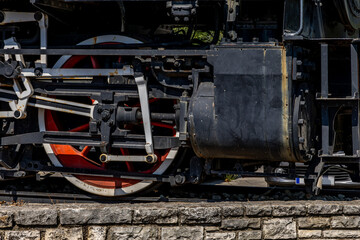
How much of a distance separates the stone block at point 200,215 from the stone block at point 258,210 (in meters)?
0.24

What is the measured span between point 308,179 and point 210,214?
105cm

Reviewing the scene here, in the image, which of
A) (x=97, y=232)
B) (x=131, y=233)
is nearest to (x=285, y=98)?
(x=131, y=233)

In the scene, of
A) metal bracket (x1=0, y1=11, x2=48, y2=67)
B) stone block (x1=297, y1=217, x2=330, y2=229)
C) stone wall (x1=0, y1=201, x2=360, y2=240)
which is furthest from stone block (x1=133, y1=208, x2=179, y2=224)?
metal bracket (x1=0, y1=11, x2=48, y2=67)

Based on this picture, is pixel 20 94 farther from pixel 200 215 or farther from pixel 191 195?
pixel 200 215

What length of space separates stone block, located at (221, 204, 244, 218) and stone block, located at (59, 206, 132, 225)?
31.1 inches

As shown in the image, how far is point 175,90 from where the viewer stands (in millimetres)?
6434

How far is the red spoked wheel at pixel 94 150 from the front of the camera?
6.82 m

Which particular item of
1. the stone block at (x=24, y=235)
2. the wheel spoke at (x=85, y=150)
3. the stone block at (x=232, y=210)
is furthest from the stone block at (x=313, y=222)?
the wheel spoke at (x=85, y=150)

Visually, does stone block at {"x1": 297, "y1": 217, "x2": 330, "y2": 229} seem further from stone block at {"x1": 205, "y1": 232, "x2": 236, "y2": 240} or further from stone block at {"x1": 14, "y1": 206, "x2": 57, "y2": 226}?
stone block at {"x1": 14, "y1": 206, "x2": 57, "y2": 226}

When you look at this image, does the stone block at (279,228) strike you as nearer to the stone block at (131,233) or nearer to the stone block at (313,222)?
the stone block at (313,222)

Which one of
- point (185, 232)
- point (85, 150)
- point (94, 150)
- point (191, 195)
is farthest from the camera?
point (94, 150)

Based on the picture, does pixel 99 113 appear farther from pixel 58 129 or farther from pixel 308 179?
pixel 308 179

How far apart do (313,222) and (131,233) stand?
1.55 metres

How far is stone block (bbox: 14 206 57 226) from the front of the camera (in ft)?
18.0
